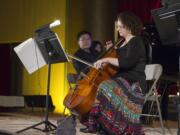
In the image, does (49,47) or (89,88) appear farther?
(49,47)

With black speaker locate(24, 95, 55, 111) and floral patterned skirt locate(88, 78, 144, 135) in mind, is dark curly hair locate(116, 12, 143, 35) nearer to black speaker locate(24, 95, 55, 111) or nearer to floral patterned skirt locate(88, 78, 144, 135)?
floral patterned skirt locate(88, 78, 144, 135)

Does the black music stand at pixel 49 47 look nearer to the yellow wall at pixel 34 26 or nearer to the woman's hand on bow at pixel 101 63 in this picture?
the woman's hand on bow at pixel 101 63

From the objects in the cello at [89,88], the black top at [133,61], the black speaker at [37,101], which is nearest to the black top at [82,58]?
Answer: the cello at [89,88]

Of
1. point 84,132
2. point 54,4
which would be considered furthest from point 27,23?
point 84,132

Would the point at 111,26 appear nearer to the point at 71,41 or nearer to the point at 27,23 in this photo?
the point at 71,41

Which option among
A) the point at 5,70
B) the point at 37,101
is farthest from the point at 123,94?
the point at 5,70

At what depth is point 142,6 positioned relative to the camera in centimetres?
795

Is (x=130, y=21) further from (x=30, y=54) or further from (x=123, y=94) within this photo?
(x=30, y=54)

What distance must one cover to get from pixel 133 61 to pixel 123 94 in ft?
0.93

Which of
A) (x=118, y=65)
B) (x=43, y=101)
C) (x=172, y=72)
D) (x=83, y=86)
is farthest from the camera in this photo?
→ (x=43, y=101)

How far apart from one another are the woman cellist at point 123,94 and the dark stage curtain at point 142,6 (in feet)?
14.1

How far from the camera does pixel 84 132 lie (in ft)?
15.3

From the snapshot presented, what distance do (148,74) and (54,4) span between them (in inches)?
157

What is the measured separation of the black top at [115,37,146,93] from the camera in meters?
3.55
